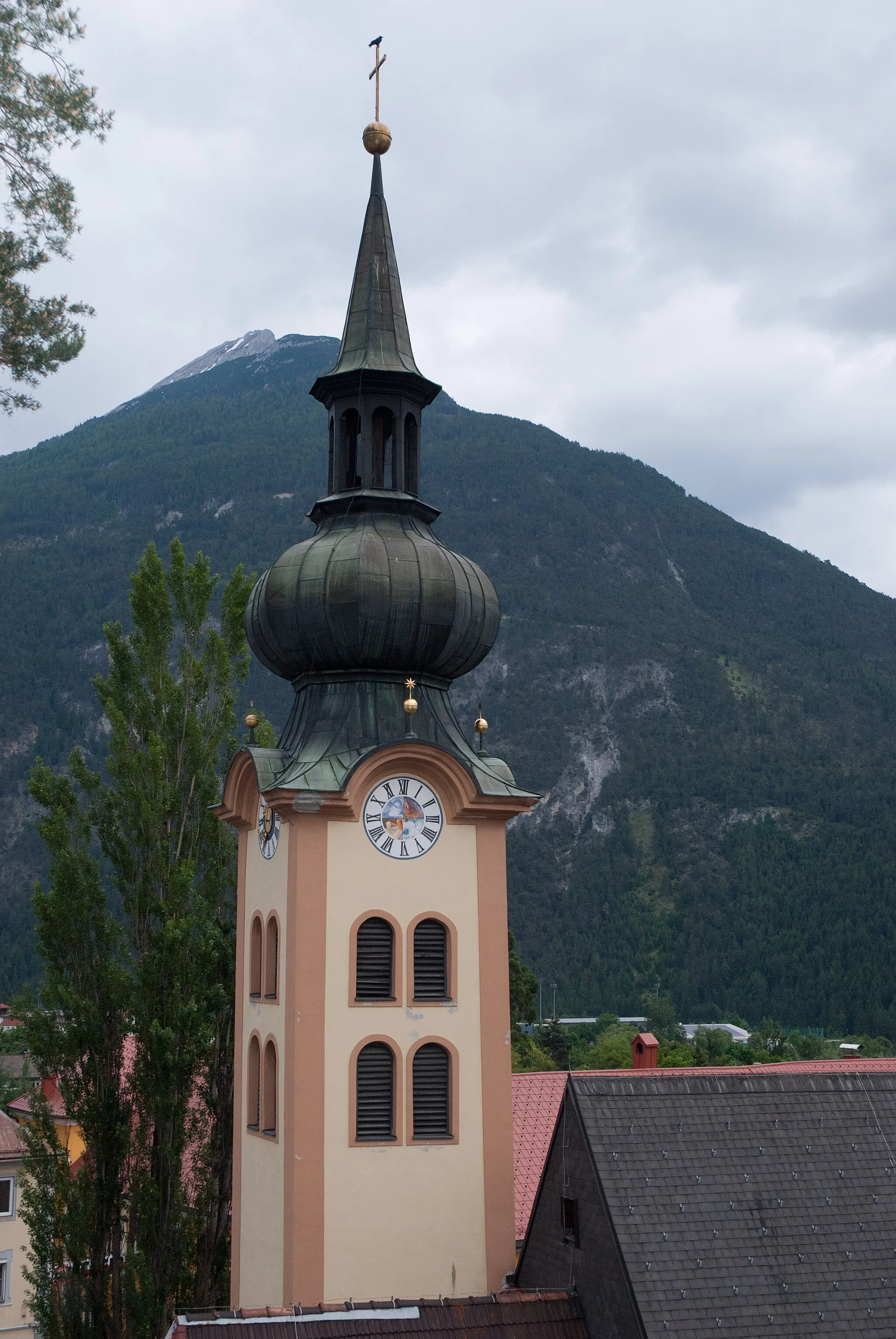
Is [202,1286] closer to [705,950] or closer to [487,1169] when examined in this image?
[487,1169]

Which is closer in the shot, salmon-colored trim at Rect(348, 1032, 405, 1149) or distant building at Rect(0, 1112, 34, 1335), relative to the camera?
salmon-colored trim at Rect(348, 1032, 405, 1149)

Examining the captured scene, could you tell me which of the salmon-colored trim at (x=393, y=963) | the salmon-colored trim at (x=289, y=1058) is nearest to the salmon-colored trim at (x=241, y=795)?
the salmon-colored trim at (x=289, y=1058)

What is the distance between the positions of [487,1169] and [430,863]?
4128 millimetres

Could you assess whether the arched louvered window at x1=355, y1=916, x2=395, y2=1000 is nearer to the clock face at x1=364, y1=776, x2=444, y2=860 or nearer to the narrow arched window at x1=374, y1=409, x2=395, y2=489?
the clock face at x1=364, y1=776, x2=444, y2=860

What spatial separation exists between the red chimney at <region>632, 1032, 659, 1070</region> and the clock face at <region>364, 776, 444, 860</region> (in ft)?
67.5

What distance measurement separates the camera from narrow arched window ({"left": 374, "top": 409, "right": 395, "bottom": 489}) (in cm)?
2383

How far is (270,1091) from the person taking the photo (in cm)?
2234

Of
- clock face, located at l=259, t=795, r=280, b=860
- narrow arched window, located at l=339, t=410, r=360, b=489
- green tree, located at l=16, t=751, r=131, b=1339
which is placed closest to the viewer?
clock face, located at l=259, t=795, r=280, b=860

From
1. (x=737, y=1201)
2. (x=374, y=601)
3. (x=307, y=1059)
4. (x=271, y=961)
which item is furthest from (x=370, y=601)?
(x=737, y=1201)

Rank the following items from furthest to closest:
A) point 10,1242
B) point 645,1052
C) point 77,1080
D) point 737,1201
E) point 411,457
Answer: point 10,1242 < point 645,1052 < point 77,1080 < point 411,457 < point 737,1201

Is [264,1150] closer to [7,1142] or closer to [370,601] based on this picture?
[370,601]

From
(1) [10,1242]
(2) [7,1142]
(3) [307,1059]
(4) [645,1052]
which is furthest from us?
(1) [10,1242]

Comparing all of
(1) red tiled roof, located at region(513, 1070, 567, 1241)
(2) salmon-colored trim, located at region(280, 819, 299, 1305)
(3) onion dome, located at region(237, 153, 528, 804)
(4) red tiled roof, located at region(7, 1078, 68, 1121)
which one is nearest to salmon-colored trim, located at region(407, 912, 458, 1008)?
(2) salmon-colored trim, located at region(280, 819, 299, 1305)

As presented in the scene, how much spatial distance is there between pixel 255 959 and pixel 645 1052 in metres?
20.3
